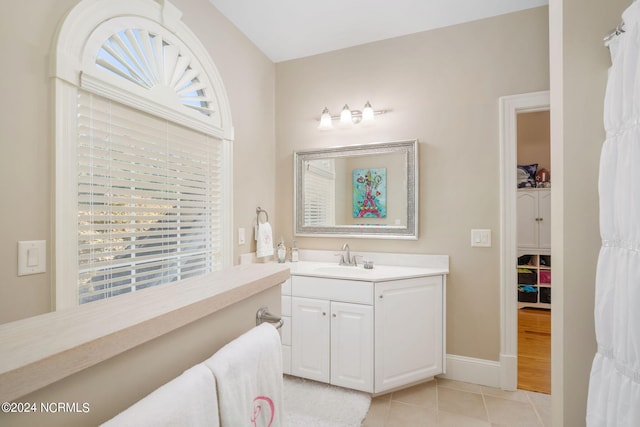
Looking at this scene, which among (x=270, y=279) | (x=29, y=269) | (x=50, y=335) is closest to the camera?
(x=50, y=335)

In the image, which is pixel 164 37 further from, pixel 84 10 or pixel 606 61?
pixel 606 61

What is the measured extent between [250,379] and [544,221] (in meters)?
4.48

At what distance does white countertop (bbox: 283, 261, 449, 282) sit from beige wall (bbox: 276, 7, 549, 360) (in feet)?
0.60

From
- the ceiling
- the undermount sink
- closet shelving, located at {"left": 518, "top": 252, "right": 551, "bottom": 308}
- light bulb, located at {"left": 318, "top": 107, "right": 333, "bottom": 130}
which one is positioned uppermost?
the ceiling

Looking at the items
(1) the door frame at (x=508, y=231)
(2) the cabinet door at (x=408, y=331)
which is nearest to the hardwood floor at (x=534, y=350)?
(1) the door frame at (x=508, y=231)

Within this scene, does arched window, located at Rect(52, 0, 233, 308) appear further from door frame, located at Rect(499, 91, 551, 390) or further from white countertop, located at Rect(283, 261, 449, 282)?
door frame, located at Rect(499, 91, 551, 390)

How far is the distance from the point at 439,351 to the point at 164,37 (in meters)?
2.69

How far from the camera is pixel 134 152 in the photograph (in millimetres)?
1545

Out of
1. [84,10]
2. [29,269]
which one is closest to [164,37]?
[84,10]

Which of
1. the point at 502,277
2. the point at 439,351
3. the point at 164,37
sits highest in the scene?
the point at 164,37

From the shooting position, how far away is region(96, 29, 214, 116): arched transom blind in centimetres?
147

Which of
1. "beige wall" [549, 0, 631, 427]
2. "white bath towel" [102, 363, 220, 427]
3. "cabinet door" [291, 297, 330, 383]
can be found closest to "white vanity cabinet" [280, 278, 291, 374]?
"cabinet door" [291, 297, 330, 383]

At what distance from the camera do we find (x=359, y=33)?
2.46 meters

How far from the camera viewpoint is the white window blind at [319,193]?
8.98 feet
